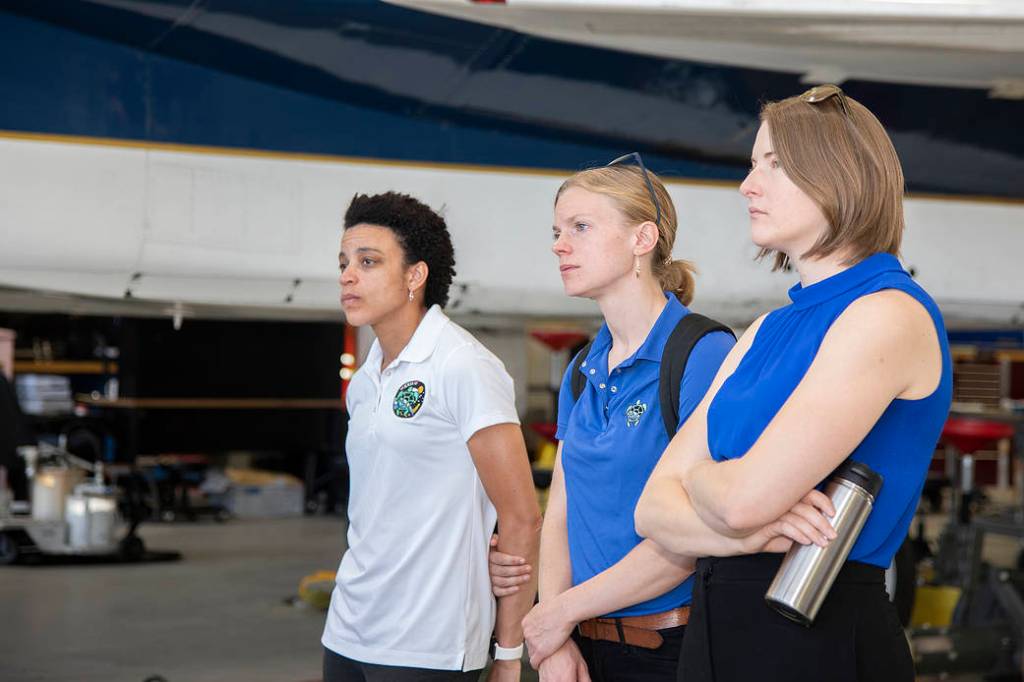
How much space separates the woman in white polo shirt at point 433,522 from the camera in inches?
83.9

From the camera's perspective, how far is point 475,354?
2227 millimetres

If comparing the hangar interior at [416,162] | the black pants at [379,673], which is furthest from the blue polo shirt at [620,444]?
the hangar interior at [416,162]

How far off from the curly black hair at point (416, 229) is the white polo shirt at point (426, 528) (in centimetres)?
26

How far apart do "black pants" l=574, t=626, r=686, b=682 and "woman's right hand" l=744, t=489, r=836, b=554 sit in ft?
1.52

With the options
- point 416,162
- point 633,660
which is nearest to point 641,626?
point 633,660

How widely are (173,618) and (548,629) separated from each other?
5.35m

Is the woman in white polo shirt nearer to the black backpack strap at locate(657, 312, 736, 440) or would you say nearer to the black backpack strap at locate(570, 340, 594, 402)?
the black backpack strap at locate(570, 340, 594, 402)

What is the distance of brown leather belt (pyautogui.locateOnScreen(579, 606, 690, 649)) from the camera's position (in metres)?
1.85

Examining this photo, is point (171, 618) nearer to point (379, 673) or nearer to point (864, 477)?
point (379, 673)

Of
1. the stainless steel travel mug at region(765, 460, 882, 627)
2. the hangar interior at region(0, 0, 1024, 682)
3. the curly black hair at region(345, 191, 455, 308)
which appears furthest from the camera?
the hangar interior at region(0, 0, 1024, 682)

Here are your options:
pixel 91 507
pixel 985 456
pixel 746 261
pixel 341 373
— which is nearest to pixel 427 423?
pixel 746 261

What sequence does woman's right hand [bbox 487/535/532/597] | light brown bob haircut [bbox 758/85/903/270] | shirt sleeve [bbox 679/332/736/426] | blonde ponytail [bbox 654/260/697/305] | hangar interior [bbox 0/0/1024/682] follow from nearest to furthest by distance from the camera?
light brown bob haircut [bbox 758/85/903/270] < shirt sleeve [bbox 679/332/736/426] < blonde ponytail [bbox 654/260/697/305] < woman's right hand [bbox 487/535/532/597] < hangar interior [bbox 0/0/1024/682]

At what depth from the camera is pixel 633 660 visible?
6.13ft

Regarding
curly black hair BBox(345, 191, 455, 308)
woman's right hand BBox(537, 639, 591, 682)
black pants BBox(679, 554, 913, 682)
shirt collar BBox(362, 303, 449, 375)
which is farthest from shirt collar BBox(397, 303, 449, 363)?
black pants BBox(679, 554, 913, 682)
